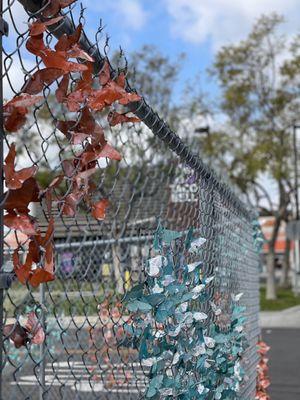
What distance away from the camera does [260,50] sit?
27.3 metres

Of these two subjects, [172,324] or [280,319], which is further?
[280,319]

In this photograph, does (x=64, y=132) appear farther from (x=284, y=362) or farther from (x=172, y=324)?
(x=284, y=362)

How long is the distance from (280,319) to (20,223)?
18590mm

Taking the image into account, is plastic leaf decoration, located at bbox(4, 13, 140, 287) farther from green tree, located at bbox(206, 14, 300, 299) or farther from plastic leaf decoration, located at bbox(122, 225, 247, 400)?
green tree, located at bbox(206, 14, 300, 299)

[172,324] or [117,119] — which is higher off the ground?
[117,119]

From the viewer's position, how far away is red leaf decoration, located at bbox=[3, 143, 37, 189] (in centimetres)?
143

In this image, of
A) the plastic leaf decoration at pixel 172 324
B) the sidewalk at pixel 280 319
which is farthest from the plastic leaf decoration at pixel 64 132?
the sidewalk at pixel 280 319

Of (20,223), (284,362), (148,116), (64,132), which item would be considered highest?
(148,116)

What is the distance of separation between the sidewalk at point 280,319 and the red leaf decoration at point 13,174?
17291 millimetres

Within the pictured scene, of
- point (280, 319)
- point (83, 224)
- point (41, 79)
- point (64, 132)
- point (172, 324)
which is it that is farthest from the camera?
point (280, 319)

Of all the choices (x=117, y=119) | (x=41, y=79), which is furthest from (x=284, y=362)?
(x=41, y=79)

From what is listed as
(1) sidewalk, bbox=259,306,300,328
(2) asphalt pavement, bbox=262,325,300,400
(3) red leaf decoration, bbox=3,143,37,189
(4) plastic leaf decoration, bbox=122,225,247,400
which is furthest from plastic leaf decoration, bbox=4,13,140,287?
(1) sidewalk, bbox=259,306,300,328

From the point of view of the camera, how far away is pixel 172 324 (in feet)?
8.32

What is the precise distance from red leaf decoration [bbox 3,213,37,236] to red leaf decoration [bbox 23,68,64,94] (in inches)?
10.1
